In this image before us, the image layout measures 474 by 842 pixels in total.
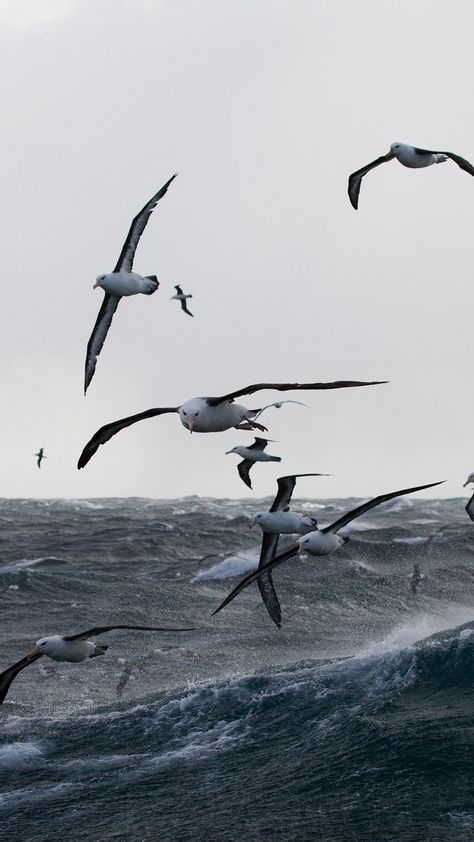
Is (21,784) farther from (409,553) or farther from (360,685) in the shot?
(409,553)

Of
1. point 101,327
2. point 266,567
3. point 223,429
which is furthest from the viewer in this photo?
point 101,327

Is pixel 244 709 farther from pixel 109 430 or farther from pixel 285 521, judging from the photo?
pixel 109 430

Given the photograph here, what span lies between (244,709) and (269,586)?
12.9ft

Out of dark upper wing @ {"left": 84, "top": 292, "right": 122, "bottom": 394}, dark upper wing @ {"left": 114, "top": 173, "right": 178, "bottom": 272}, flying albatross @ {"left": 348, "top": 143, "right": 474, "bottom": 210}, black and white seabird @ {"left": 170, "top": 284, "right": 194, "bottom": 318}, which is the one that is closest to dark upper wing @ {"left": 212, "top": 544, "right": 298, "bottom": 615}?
dark upper wing @ {"left": 84, "top": 292, "right": 122, "bottom": 394}

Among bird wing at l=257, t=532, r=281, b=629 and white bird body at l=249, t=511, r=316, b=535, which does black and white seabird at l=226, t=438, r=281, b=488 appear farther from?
bird wing at l=257, t=532, r=281, b=629

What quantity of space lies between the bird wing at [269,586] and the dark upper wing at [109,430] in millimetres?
4971

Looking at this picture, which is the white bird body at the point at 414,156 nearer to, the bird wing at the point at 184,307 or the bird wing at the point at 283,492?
the bird wing at the point at 283,492

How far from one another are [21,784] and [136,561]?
2415cm

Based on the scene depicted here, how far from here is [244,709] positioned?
2333cm

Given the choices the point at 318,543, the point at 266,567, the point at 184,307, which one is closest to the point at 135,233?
the point at 266,567

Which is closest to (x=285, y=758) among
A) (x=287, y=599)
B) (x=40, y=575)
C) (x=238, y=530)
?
(x=287, y=599)

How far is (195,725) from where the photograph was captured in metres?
22.7

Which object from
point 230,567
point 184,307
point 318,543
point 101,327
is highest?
point 184,307

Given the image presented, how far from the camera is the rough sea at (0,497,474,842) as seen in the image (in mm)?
17753
